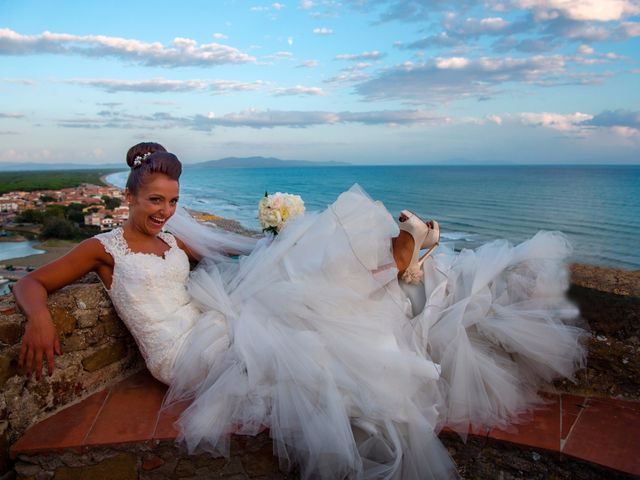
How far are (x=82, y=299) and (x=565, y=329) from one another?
272 centimetres

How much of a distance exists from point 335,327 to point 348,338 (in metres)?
0.10

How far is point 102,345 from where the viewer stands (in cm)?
288

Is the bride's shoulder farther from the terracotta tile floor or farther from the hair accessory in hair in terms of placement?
the terracotta tile floor

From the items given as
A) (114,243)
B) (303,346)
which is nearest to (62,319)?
(114,243)

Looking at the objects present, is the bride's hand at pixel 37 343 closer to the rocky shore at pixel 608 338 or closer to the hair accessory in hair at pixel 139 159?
the hair accessory in hair at pixel 139 159

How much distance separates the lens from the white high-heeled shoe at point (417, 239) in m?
2.88

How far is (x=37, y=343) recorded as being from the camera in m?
2.38

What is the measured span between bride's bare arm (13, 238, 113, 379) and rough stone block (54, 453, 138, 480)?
495 mm

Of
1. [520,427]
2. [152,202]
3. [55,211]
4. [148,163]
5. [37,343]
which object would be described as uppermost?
[148,163]

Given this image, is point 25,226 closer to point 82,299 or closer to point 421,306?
point 82,299

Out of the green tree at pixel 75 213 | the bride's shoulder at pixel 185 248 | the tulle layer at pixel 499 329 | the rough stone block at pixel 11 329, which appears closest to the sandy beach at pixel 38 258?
the green tree at pixel 75 213

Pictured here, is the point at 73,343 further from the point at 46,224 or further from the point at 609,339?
the point at 46,224

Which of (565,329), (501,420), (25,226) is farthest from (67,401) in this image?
(25,226)

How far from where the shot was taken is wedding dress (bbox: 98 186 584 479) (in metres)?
2.21
